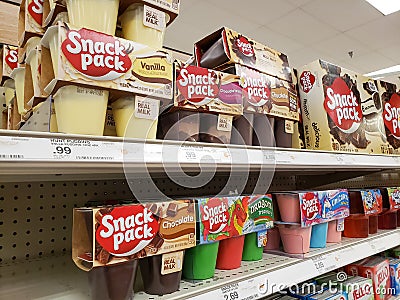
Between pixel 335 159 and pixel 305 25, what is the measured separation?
131 inches

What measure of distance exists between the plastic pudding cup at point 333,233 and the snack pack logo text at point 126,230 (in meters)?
0.88

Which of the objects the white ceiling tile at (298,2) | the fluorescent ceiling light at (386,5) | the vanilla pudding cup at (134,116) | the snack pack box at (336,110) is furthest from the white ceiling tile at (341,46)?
the vanilla pudding cup at (134,116)

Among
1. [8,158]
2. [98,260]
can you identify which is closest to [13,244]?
[98,260]

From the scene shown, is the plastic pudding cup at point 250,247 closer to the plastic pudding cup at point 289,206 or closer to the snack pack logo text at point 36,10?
the plastic pudding cup at point 289,206

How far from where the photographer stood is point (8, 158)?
1.92 feet

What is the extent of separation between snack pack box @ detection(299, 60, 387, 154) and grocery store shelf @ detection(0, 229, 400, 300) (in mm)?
446

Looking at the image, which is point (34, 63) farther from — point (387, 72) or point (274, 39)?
point (387, 72)

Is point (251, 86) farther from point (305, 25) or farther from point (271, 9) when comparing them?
point (305, 25)

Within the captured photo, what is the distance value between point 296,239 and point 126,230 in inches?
27.9

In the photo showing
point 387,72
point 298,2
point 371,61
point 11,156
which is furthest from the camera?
point 387,72

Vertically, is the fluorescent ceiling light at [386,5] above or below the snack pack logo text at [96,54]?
above

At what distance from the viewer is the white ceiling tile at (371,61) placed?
5199 mm

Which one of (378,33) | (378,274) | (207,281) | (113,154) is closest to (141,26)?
(113,154)

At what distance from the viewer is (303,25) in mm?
4145
